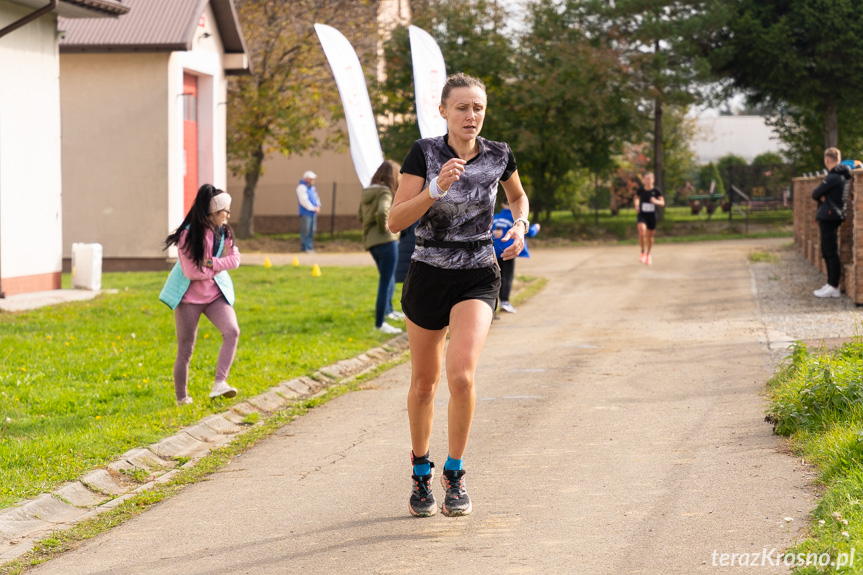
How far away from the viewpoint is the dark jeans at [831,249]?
1439 cm

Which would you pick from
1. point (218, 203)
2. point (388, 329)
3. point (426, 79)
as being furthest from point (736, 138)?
point (218, 203)

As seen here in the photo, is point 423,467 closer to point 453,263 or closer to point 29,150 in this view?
point 453,263

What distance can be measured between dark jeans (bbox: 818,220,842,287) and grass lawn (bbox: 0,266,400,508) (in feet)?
20.8

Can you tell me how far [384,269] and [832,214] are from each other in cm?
654

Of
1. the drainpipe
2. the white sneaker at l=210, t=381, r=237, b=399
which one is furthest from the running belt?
the drainpipe

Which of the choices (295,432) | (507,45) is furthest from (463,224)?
(507,45)

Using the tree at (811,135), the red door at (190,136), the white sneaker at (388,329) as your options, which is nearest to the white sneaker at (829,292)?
the white sneaker at (388,329)

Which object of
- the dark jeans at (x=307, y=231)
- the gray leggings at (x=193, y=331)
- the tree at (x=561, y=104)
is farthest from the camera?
the tree at (x=561, y=104)

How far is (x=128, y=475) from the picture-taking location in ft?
21.0

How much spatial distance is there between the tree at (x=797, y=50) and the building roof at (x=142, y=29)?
16493 mm

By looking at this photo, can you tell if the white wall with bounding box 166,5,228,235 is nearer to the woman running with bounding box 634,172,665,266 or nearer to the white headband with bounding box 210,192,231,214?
the woman running with bounding box 634,172,665,266

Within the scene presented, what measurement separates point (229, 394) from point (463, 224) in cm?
369

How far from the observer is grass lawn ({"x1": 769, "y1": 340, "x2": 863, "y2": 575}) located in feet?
14.2

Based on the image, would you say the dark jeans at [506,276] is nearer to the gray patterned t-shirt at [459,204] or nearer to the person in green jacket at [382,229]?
the person in green jacket at [382,229]
